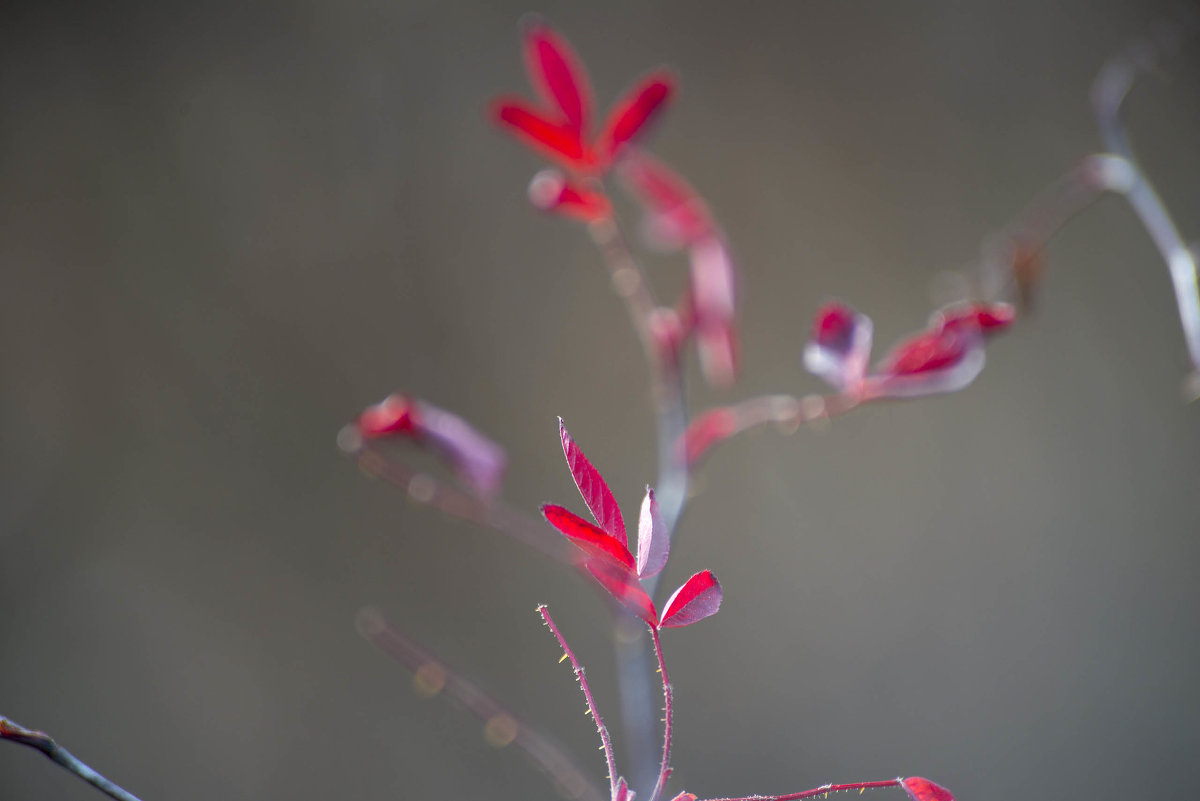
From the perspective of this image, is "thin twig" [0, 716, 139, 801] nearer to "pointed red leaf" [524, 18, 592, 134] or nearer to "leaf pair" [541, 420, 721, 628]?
"leaf pair" [541, 420, 721, 628]

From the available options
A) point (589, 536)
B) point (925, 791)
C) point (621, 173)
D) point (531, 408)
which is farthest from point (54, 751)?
point (531, 408)

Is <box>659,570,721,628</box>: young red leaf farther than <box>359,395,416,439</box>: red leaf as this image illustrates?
No

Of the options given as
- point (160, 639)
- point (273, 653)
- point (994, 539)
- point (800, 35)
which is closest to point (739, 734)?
point (994, 539)

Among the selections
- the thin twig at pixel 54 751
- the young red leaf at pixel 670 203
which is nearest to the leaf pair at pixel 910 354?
the young red leaf at pixel 670 203

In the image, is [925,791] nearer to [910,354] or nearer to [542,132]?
[910,354]

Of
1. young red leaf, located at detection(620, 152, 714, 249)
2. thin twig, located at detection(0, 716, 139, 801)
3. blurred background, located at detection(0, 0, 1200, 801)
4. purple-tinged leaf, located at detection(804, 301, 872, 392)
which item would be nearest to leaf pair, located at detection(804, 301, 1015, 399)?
purple-tinged leaf, located at detection(804, 301, 872, 392)

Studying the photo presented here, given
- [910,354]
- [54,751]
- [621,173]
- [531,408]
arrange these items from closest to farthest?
[54,751] < [910,354] < [621,173] < [531,408]

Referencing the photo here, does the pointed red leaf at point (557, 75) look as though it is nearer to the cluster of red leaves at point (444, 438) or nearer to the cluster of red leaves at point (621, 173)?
the cluster of red leaves at point (621, 173)
